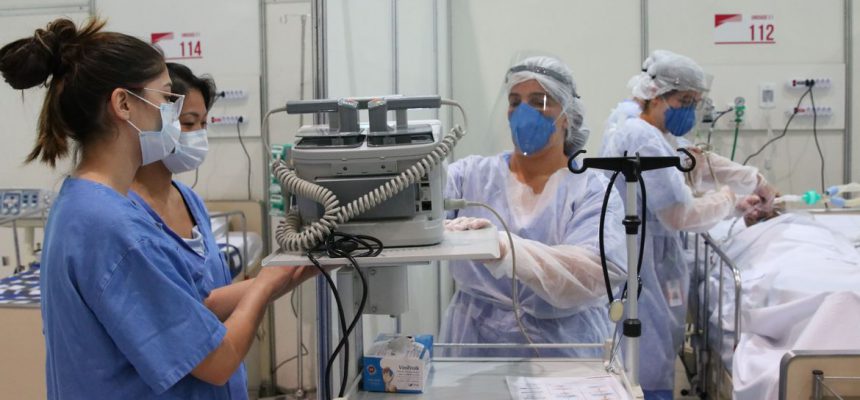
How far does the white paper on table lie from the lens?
4.24ft

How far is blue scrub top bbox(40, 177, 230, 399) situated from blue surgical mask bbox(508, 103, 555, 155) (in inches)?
38.3

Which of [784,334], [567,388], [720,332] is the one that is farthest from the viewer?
[720,332]

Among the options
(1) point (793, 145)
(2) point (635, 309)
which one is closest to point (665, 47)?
(1) point (793, 145)

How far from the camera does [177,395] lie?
3.81 feet

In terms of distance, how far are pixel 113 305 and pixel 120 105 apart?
331mm

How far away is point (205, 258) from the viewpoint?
1430 millimetres

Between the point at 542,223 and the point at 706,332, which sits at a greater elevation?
the point at 542,223

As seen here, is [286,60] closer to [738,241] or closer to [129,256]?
[738,241]

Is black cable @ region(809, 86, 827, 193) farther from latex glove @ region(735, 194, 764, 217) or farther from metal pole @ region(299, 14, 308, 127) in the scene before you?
metal pole @ region(299, 14, 308, 127)

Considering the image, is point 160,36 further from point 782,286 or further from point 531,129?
point 782,286

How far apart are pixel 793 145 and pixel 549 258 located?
289cm

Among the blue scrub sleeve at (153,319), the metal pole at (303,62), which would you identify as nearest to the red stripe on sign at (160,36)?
the metal pole at (303,62)

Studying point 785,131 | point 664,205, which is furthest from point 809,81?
point 664,205

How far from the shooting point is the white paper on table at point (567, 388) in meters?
1.29
